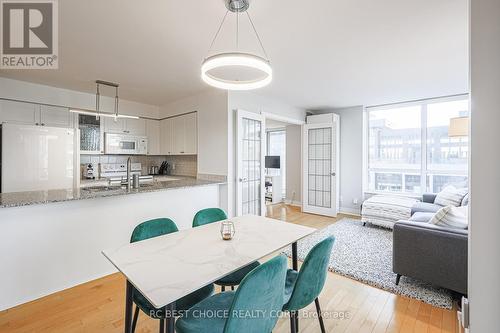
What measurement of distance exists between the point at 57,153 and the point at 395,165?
609 cm

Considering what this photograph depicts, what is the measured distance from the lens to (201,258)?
143 centimetres

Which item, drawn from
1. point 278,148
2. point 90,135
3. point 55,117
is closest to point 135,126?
point 90,135

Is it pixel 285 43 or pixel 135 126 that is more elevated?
pixel 285 43

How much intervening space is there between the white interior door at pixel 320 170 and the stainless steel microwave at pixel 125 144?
3.58 meters

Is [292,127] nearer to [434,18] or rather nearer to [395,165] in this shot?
[395,165]

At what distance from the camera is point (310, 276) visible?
1.44 m

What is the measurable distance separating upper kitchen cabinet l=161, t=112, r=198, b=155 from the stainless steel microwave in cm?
42

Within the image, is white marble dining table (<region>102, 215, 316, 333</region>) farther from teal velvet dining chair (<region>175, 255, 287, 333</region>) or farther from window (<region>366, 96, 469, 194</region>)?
window (<region>366, 96, 469, 194</region>)

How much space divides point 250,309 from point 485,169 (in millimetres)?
1031

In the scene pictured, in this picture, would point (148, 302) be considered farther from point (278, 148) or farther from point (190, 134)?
point (278, 148)

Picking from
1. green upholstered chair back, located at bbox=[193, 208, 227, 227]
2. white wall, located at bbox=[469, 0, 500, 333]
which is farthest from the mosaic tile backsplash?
white wall, located at bbox=[469, 0, 500, 333]

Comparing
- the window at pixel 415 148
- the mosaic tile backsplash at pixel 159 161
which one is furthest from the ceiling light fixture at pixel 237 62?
the window at pixel 415 148

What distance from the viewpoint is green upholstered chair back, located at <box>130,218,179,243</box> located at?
181 centimetres

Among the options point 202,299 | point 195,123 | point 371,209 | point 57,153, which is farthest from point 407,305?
point 57,153
